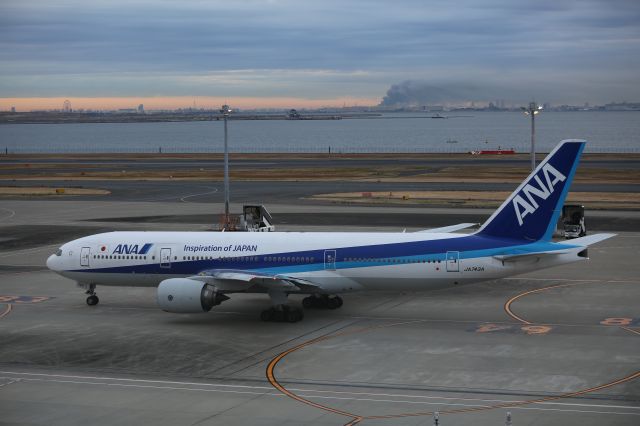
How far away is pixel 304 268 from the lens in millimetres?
45875

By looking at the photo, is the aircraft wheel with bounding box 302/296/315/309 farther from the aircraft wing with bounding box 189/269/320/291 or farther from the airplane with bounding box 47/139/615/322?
the aircraft wing with bounding box 189/269/320/291

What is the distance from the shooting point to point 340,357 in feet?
125

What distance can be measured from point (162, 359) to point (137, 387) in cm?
433

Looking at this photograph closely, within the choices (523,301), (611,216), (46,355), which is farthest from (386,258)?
(611,216)

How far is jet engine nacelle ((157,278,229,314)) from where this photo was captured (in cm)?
4359

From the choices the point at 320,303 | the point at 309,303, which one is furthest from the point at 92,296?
the point at 320,303

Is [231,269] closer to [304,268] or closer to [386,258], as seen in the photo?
[304,268]

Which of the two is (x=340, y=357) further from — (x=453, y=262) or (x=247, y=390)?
(x=453, y=262)

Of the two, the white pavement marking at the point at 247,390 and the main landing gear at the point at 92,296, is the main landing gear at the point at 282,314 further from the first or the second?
the white pavement marking at the point at 247,390

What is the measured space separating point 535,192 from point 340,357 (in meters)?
13.1

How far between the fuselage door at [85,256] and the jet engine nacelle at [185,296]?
293 inches

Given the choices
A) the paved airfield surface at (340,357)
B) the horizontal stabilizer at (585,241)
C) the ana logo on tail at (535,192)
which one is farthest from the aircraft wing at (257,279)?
the horizontal stabilizer at (585,241)

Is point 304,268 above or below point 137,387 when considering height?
above

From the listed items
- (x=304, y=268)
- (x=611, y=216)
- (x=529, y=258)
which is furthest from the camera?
(x=611, y=216)
